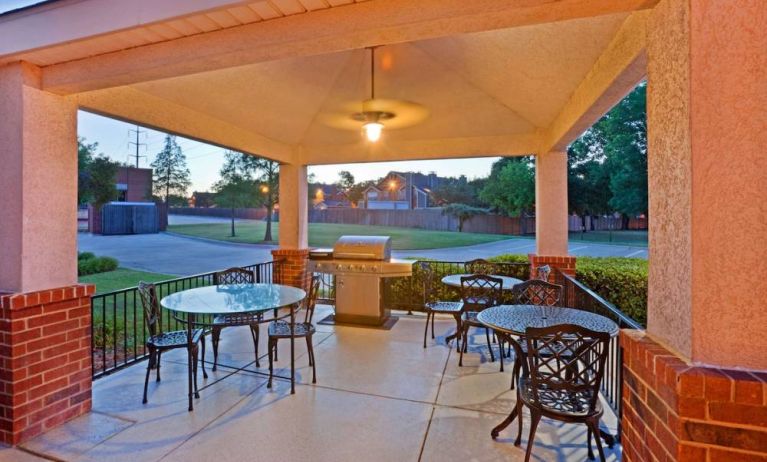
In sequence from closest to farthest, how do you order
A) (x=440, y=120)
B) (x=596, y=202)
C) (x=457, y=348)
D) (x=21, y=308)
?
(x=21, y=308)
(x=457, y=348)
(x=440, y=120)
(x=596, y=202)

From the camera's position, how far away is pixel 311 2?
186 cm

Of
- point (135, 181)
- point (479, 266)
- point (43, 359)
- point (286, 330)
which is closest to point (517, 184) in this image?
point (479, 266)

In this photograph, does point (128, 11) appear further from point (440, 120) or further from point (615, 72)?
point (440, 120)

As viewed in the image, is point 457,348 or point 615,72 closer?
point 615,72

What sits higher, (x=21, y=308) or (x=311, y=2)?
(x=311, y=2)

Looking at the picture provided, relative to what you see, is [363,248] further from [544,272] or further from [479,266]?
[544,272]

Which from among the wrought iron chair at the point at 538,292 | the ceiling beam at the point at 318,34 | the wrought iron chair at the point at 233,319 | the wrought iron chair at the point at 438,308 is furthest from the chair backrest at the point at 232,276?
the wrought iron chair at the point at 538,292

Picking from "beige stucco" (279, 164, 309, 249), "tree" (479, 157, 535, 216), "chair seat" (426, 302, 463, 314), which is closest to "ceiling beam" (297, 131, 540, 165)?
"beige stucco" (279, 164, 309, 249)

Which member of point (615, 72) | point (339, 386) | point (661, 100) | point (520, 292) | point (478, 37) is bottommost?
point (339, 386)

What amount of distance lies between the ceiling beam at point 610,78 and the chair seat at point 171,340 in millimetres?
3759

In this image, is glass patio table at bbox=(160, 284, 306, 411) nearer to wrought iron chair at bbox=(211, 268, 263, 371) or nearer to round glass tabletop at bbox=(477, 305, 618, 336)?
wrought iron chair at bbox=(211, 268, 263, 371)

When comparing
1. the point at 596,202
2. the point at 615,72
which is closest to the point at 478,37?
the point at 615,72

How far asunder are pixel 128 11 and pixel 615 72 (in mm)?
3029

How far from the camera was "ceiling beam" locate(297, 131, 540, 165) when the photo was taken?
203 inches
